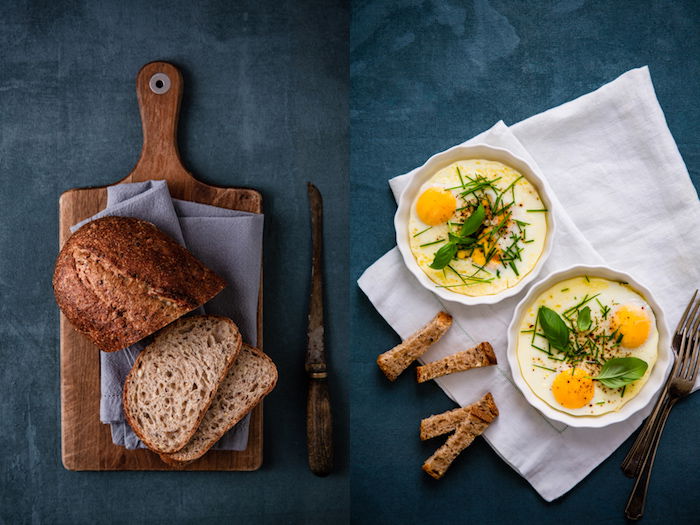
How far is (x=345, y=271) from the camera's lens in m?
2.16

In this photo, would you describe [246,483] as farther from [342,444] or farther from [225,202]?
[225,202]

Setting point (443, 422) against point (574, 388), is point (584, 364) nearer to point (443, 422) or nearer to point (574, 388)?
point (574, 388)

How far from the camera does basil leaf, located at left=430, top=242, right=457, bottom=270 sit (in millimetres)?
1909

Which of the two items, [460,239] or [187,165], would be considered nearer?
[460,239]

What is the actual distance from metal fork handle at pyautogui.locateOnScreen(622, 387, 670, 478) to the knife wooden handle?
42.5 inches

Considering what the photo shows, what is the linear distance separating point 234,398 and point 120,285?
1.88ft

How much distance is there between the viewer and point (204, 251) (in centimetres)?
202

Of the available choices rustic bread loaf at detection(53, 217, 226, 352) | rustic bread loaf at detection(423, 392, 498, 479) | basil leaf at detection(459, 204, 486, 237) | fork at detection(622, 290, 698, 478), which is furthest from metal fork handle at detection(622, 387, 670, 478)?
rustic bread loaf at detection(53, 217, 226, 352)

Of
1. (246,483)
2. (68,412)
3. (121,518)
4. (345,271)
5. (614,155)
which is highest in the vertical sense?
(614,155)

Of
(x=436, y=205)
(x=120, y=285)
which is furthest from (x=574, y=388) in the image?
(x=120, y=285)

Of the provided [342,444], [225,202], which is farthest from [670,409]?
[225,202]

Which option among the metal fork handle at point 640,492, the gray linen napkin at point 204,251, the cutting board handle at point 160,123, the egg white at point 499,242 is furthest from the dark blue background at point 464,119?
the cutting board handle at point 160,123

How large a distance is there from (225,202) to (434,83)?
0.90 m

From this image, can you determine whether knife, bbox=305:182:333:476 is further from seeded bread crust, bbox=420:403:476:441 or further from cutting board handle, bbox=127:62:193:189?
cutting board handle, bbox=127:62:193:189
